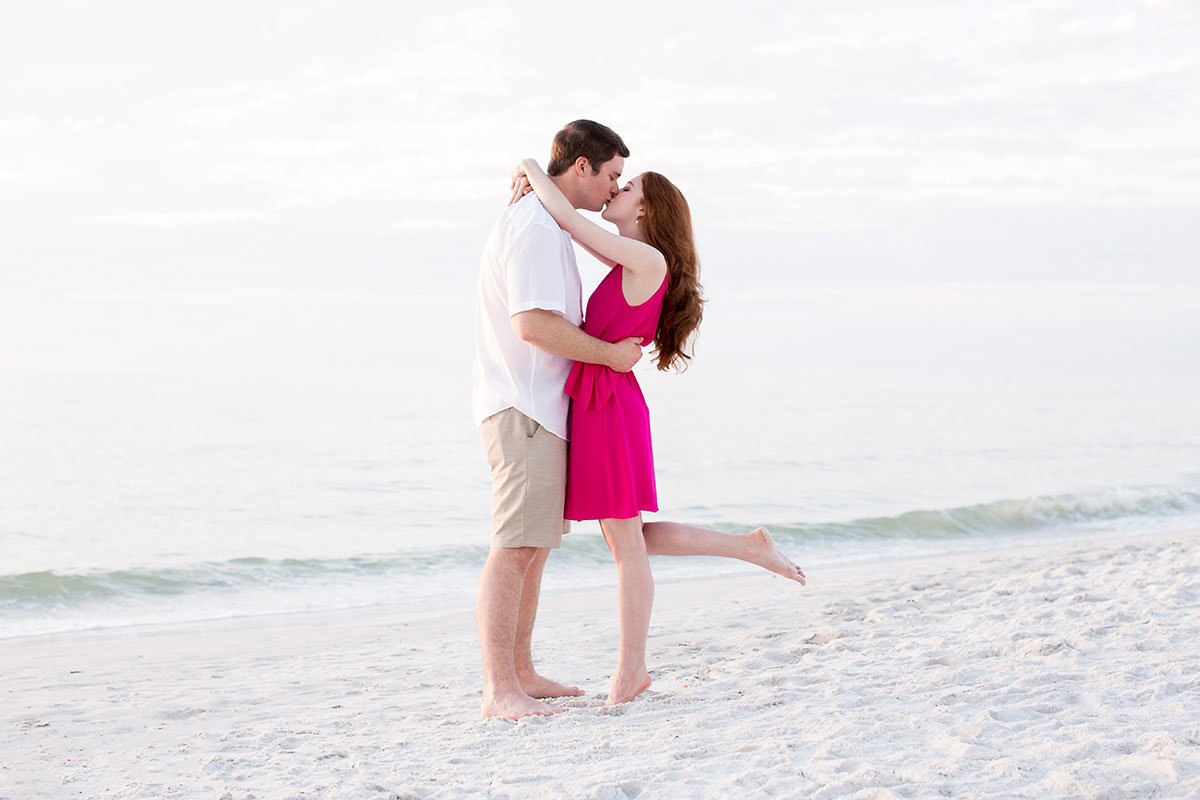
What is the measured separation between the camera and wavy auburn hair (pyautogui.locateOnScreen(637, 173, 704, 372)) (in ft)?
11.3

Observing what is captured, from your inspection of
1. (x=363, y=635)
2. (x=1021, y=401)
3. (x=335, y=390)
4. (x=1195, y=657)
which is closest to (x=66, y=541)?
(x=363, y=635)

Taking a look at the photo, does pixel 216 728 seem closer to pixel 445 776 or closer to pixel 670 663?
pixel 445 776

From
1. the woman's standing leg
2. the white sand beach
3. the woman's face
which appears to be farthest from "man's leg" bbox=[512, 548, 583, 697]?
the woman's face

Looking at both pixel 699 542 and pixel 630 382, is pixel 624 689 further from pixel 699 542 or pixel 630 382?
pixel 630 382

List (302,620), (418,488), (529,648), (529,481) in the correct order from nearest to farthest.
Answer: (529,481), (529,648), (302,620), (418,488)

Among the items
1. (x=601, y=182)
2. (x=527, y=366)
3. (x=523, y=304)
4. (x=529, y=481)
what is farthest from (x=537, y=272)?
(x=529, y=481)

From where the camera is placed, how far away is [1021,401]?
1185 inches

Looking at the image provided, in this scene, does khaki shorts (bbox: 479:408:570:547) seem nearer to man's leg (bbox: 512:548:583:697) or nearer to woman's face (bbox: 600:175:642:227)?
man's leg (bbox: 512:548:583:697)

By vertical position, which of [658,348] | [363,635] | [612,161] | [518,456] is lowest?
[363,635]

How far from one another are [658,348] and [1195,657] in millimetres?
2184

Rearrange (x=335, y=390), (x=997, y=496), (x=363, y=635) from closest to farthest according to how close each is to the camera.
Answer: (x=363, y=635), (x=997, y=496), (x=335, y=390)

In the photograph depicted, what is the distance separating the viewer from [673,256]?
3461mm

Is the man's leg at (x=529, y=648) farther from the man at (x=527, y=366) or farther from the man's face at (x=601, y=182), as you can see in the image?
the man's face at (x=601, y=182)

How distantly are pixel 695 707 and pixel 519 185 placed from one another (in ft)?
6.06
